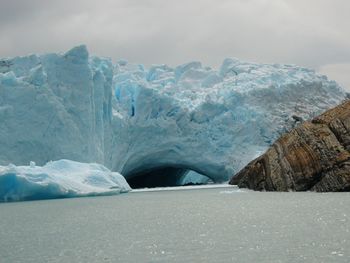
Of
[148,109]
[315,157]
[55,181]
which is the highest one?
[148,109]

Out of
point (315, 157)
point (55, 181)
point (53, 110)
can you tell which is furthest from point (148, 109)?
point (315, 157)

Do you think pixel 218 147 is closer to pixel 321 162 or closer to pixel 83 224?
pixel 321 162

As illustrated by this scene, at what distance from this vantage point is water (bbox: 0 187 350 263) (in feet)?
33.1

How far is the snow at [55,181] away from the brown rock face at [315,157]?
30.7 feet

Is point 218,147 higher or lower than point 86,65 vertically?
lower

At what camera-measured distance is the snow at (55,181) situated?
27.4 meters

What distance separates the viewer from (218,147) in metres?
41.0

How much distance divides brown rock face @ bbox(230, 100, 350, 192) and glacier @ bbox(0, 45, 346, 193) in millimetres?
11619

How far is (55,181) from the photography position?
93.2 feet

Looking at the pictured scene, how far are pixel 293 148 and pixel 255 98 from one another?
14.6 metres

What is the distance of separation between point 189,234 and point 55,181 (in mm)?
16749

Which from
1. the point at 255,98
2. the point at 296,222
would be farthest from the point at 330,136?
the point at 255,98

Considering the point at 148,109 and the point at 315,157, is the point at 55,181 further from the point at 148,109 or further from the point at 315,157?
the point at 148,109

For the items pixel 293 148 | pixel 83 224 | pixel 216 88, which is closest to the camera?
pixel 83 224
